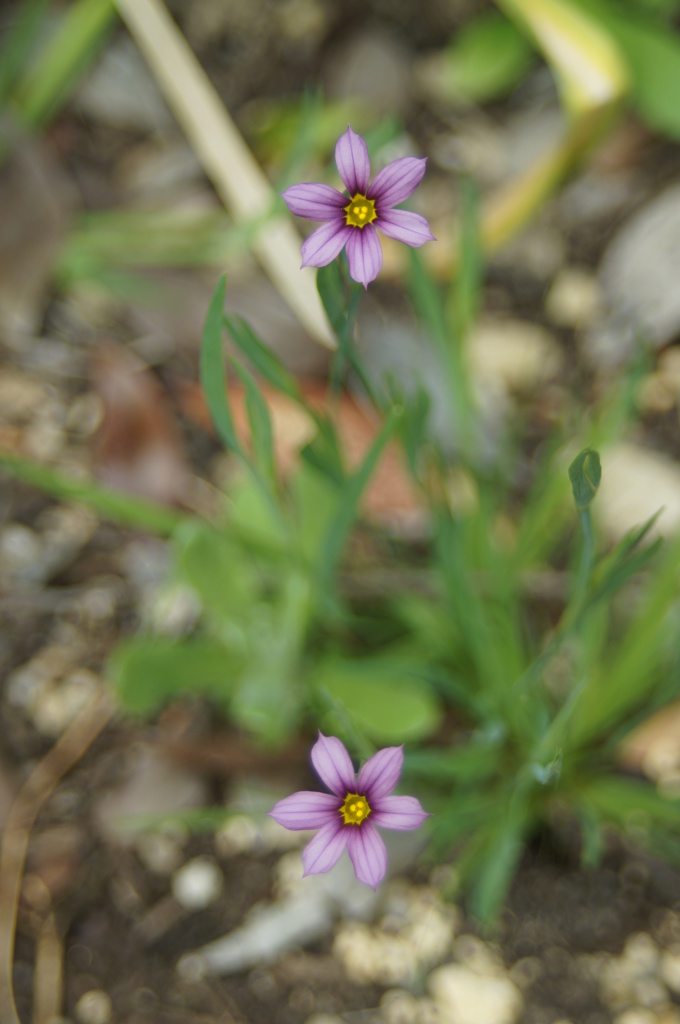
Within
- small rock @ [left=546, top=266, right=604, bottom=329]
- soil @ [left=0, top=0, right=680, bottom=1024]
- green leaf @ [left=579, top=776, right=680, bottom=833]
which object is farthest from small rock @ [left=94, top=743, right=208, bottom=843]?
small rock @ [left=546, top=266, right=604, bottom=329]

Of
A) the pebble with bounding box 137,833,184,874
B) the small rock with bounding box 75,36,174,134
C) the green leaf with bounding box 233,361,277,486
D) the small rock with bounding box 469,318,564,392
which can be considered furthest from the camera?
the small rock with bounding box 75,36,174,134

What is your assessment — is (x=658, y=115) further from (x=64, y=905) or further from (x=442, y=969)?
(x=64, y=905)

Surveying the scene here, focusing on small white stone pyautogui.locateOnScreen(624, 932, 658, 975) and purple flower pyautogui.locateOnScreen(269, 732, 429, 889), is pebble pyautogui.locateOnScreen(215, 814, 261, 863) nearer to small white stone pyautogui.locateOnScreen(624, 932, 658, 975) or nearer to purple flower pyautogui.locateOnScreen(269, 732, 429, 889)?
small white stone pyautogui.locateOnScreen(624, 932, 658, 975)

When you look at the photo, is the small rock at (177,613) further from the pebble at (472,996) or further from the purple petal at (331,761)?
the purple petal at (331,761)

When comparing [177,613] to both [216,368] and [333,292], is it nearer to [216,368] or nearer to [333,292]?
[216,368]

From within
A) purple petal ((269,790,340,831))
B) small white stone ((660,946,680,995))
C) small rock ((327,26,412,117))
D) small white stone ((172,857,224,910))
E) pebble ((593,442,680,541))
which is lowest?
small white stone ((660,946,680,995))

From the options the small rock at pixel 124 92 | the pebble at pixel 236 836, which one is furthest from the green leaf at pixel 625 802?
the small rock at pixel 124 92
